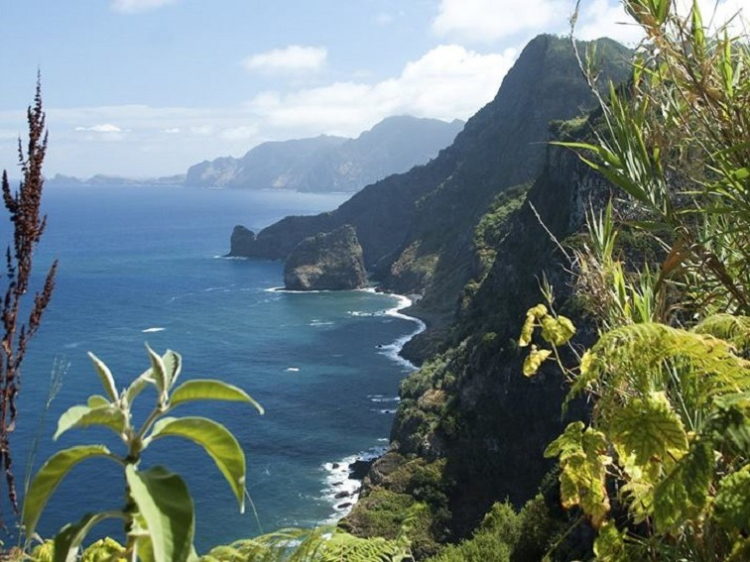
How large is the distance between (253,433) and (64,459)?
5672 cm

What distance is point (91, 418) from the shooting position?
167 cm

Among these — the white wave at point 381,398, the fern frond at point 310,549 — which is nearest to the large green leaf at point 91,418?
the fern frond at point 310,549

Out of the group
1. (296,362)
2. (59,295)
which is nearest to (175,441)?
(296,362)

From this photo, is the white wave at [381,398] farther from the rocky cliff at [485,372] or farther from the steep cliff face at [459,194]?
the steep cliff face at [459,194]

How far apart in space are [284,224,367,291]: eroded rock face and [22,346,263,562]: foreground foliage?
119390mm

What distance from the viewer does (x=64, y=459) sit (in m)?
1.67

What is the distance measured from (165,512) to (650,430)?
74.2 inches

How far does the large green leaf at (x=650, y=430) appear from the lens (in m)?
2.70

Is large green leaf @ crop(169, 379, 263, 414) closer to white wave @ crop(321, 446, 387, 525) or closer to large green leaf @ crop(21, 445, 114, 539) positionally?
large green leaf @ crop(21, 445, 114, 539)

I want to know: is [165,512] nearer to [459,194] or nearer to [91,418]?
[91,418]

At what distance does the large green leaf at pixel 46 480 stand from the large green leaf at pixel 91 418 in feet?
0.17

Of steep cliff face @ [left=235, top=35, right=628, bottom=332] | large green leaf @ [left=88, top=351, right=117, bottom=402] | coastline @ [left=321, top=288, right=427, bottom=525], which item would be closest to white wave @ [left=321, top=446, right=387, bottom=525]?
coastline @ [left=321, top=288, right=427, bottom=525]

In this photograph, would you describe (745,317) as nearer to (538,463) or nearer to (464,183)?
(538,463)

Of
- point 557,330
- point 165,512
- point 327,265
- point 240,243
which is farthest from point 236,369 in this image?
point 240,243
